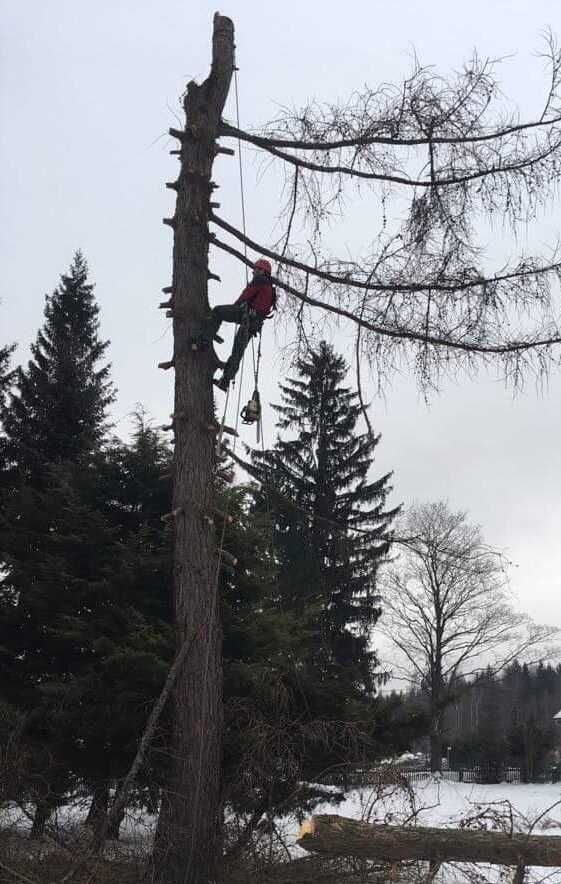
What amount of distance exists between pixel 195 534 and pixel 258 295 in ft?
7.32

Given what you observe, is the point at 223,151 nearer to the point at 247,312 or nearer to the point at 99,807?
the point at 247,312

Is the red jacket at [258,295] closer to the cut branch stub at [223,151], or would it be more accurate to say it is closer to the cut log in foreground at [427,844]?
the cut branch stub at [223,151]

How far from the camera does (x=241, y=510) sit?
34.4 ft

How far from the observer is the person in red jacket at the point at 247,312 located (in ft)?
23.9

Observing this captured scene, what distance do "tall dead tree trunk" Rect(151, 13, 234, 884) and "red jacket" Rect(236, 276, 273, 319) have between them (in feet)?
1.21

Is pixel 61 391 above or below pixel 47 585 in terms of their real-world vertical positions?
above

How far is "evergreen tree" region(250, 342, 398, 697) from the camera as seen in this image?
8242 millimetres

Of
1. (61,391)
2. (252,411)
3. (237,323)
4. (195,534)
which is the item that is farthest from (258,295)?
(61,391)

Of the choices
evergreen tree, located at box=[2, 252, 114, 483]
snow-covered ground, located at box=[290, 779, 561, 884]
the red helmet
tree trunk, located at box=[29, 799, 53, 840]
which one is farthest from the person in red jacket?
evergreen tree, located at box=[2, 252, 114, 483]

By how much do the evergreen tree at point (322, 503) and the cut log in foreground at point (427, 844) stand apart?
8.14 ft

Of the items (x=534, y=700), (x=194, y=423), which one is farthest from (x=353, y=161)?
(x=534, y=700)

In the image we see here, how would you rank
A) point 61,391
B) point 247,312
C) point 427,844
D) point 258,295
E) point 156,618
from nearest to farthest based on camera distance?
1. point 427,844
2. point 247,312
3. point 258,295
4. point 156,618
5. point 61,391

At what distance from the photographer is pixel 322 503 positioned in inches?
427

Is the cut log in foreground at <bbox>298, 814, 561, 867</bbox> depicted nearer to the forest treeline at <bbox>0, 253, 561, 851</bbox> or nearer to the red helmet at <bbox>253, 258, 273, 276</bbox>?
the forest treeline at <bbox>0, 253, 561, 851</bbox>
